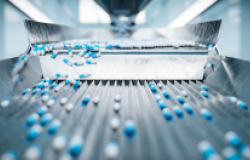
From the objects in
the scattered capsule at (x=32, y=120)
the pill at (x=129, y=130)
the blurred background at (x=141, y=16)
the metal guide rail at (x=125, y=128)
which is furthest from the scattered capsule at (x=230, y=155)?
the blurred background at (x=141, y=16)

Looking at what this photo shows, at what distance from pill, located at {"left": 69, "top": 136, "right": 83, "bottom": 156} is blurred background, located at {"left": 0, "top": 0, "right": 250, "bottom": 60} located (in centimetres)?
145

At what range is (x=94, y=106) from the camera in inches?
23.5

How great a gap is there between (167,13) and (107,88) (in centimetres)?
280

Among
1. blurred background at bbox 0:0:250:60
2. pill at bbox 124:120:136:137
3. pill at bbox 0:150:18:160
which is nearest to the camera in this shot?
pill at bbox 0:150:18:160

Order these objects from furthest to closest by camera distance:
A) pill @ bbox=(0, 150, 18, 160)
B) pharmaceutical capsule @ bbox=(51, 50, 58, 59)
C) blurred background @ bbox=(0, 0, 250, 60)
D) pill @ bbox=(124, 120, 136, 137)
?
blurred background @ bbox=(0, 0, 250, 60) < pharmaceutical capsule @ bbox=(51, 50, 58, 59) < pill @ bbox=(124, 120, 136, 137) < pill @ bbox=(0, 150, 18, 160)

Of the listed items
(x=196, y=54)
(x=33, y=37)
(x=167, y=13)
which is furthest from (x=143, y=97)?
(x=167, y=13)

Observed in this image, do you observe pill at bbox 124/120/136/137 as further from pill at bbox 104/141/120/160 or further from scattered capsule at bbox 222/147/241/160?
scattered capsule at bbox 222/147/241/160

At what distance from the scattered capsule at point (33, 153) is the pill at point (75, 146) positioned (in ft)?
0.30

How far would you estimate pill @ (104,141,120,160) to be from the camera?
335 mm

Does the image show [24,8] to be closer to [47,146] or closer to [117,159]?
[47,146]

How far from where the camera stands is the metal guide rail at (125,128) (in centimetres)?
35

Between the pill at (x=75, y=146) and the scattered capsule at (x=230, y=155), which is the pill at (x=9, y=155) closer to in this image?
the pill at (x=75, y=146)

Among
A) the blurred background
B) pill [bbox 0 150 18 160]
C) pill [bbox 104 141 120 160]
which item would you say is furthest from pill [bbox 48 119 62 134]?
the blurred background

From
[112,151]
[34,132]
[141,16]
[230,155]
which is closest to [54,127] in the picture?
[34,132]
